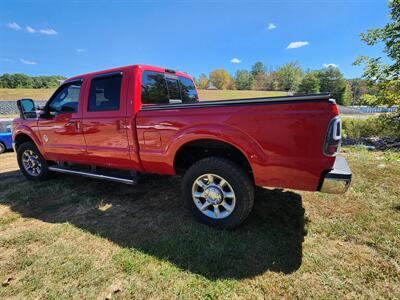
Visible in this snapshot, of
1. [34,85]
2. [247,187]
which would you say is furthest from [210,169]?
[34,85]

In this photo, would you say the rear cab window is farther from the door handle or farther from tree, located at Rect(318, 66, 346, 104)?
tree, located at Rect(318, 66, 346, 104)

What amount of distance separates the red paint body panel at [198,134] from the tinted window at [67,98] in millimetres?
169

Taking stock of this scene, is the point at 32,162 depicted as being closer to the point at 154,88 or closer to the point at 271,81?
the point at 154,88

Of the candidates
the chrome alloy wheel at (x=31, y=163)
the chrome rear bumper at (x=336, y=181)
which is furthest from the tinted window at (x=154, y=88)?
the chrome alloy wheel at (x=31, y=163)

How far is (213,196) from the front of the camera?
9.48ft

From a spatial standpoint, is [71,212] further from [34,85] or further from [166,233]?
[34,85]

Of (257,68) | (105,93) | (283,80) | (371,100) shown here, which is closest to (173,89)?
(105,93)

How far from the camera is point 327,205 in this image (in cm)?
345

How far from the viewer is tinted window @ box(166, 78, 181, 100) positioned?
4070mm

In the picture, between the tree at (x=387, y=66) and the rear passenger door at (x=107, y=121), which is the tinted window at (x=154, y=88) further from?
the tree at (x=387, y=66)

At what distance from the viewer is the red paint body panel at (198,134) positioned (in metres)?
2.26

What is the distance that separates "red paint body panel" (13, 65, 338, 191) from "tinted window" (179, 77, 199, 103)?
883mm

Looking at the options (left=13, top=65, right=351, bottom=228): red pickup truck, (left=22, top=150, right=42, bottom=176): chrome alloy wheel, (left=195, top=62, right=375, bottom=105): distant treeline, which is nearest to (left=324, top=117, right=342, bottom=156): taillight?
→ (left=13, top=65, right=351, bottom=228): red pickup truck

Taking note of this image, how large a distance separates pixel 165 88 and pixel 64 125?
1970 millimetres
